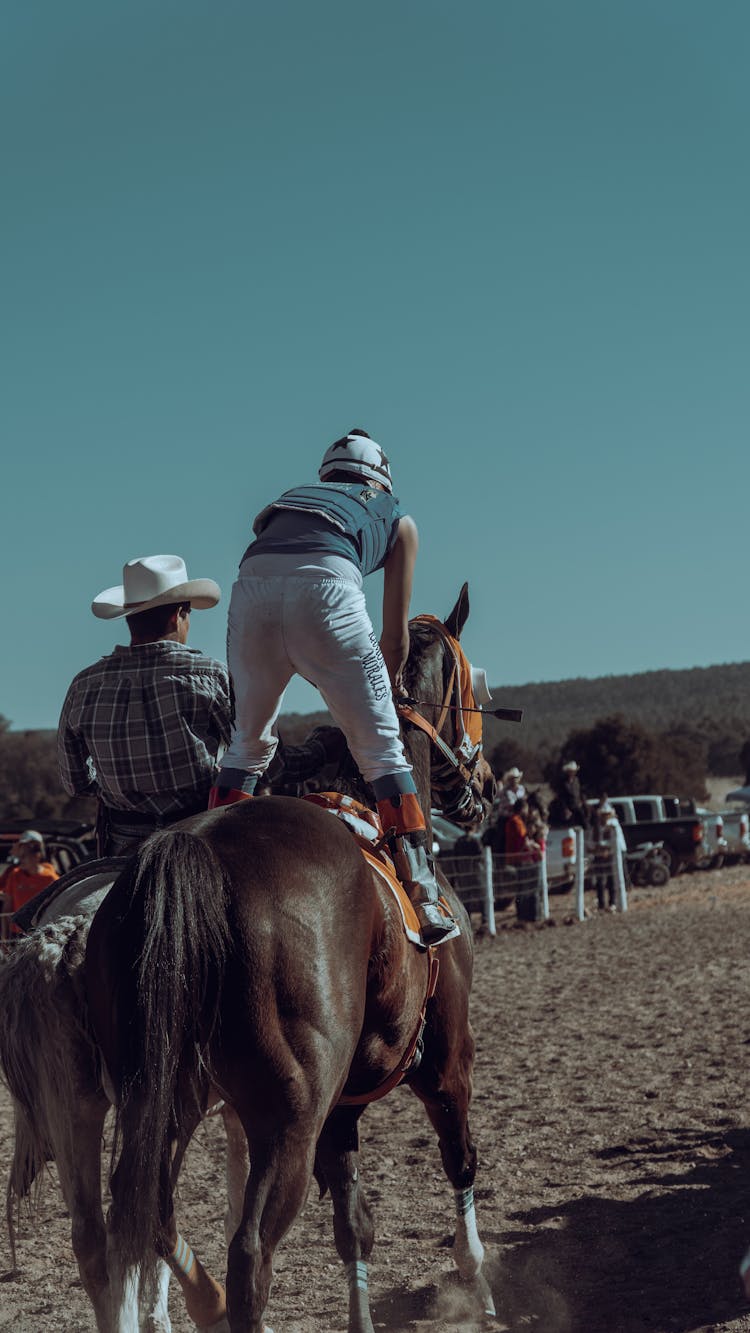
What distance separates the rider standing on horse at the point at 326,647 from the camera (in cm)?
377

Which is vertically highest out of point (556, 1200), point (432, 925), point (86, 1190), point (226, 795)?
point (226, 795)

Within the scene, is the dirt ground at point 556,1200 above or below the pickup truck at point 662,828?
below

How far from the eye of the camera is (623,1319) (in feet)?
14.6

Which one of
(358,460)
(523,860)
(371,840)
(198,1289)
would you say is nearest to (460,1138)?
(198,1289)

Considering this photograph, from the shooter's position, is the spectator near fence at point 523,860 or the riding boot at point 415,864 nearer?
the riding boot at point 415,864

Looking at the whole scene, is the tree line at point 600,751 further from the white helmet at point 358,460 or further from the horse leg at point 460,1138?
the white helmet at point 358,460

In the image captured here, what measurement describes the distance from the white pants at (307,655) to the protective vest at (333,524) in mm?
→ 61

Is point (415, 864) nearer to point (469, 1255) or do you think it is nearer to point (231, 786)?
point (231, 786)

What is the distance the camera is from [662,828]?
24.6 m

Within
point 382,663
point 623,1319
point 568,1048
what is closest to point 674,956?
point 568,1048

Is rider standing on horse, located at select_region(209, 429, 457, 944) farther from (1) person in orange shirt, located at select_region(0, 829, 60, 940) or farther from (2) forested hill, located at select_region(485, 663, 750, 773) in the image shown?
(2) forested hill, located at select_region(485, 663, 750, 773)

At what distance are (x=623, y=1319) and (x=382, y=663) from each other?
249cm

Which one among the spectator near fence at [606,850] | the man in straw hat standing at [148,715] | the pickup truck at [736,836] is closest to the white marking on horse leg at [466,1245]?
the man in straw hat standing at [148,715]

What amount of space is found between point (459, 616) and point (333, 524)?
1.35 metres
